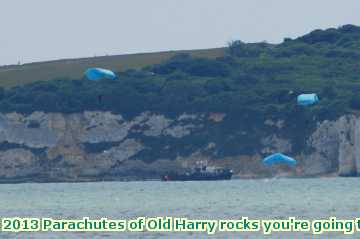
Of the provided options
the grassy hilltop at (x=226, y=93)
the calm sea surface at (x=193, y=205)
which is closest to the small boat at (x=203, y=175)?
the grassy hilltop at (x=226, y=93)

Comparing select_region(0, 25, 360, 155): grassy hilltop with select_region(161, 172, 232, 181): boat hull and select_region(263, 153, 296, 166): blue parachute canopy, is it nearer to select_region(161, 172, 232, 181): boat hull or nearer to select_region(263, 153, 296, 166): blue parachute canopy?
select_region(161, 172, 232, 181): boat hull

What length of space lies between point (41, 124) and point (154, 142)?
13812mm

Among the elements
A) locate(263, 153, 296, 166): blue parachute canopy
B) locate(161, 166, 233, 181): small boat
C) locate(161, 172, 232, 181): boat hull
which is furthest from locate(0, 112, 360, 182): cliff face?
locate(263, 153, 296, 166): blue parachute canopy

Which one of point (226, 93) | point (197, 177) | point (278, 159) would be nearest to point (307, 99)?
point (226, 93)

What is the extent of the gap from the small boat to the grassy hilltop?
463 centimetres

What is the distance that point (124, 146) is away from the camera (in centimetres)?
16225

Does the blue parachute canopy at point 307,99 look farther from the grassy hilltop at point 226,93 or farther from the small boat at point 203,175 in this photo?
the small boat at point 203,175

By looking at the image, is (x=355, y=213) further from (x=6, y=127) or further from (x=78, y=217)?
(x=6, y=127)

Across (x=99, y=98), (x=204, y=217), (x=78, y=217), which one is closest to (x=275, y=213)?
(x=204, y=217)

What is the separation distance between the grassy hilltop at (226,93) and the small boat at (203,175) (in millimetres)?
4630

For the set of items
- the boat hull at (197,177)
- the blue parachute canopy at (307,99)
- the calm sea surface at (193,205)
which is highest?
the blue parachute canopy at (307,99)

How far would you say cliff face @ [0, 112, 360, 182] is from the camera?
511 feet

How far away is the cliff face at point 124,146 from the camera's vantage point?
155625 millimetres

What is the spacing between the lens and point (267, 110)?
165000mm
